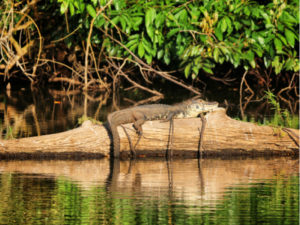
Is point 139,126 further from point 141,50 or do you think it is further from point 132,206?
point 141,50

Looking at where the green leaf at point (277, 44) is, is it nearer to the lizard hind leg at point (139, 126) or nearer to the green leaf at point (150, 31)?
the green leaf at point (150, 31)

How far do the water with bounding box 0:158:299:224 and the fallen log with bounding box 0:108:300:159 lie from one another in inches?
8.3

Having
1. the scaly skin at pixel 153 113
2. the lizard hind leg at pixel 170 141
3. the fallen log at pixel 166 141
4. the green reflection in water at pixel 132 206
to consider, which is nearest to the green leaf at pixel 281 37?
the scaly skin at pixel 153 113

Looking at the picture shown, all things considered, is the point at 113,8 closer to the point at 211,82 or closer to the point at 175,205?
the point at 211,82

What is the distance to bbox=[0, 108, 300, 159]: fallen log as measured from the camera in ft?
38.3

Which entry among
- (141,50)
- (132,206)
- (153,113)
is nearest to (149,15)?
(141,50)

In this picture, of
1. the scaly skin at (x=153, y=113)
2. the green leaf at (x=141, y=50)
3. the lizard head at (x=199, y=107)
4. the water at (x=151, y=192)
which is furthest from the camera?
the green leaf at (x=141, y=50)

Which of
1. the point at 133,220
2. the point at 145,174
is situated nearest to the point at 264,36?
the point at 145,174

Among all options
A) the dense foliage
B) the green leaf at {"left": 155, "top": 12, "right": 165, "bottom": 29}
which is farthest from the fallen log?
the green leaf at {"left": 155, "top": 12, "right": 165, "bottom": 29}

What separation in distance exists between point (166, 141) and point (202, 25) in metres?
5.81

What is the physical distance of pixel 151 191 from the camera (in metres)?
9.66

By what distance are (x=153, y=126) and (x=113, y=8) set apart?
7.90m

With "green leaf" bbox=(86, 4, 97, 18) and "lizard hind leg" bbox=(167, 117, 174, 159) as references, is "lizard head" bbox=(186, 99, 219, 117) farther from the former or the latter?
"green leaf" bbox=(86, 4, 97, 18)

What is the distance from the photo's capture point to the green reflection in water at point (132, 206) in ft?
26.9
